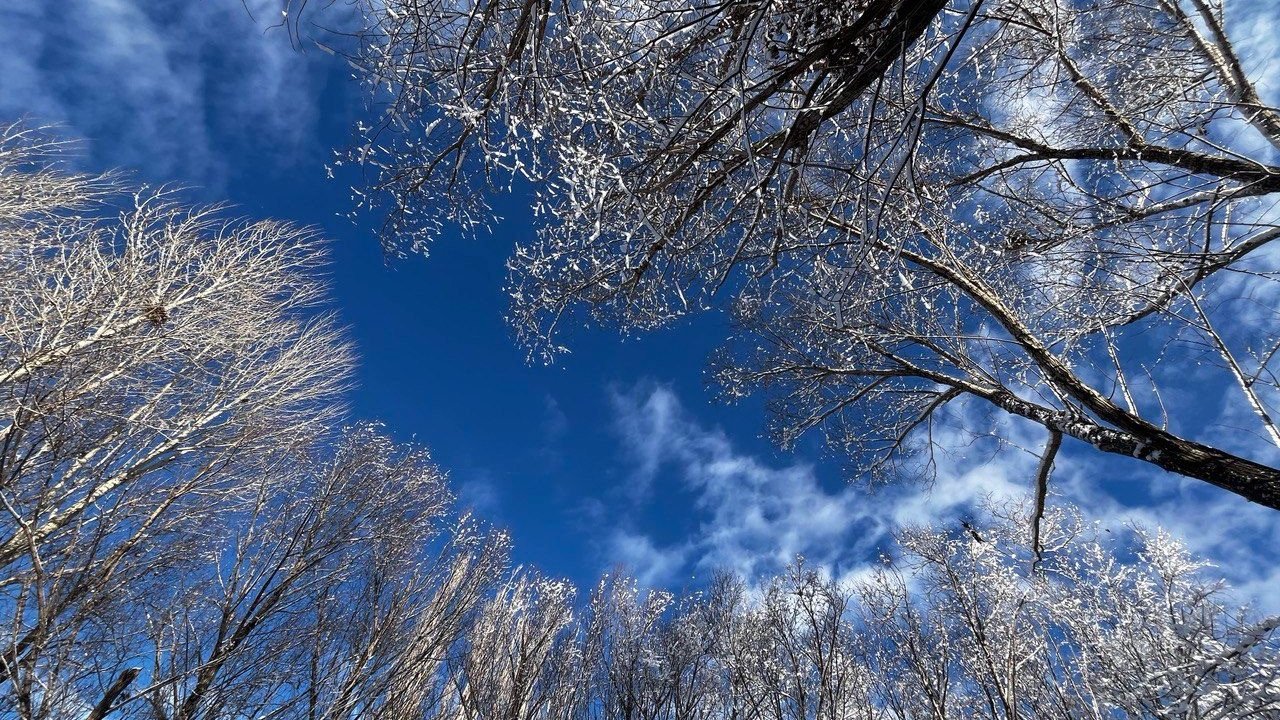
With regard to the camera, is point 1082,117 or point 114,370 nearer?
point 1082,117

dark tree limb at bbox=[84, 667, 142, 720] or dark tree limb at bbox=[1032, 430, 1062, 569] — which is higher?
dark tree limb at bbox=[1032, 430, 1062, 569]

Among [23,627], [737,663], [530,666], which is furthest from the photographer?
[737,663]

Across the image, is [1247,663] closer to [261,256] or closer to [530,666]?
[530,666]

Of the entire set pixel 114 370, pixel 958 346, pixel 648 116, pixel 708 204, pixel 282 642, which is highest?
pixel 114 370

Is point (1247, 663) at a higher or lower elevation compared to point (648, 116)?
lower

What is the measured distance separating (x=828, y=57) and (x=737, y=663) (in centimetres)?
1044

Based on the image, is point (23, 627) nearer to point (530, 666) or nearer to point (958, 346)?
point (530, 666)

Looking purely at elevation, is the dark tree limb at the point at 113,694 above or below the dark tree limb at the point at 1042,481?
below

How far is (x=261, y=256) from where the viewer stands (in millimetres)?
9094

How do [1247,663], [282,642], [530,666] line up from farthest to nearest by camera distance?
1. [530,666]
2. [282,642]
3. [1247,663]

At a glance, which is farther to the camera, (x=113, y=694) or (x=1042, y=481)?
(x=1042, y=481)

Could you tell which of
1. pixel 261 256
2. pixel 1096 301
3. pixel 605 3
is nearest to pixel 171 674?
pixel 605 3

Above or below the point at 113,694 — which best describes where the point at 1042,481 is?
above

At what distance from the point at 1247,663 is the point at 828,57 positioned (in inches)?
157
